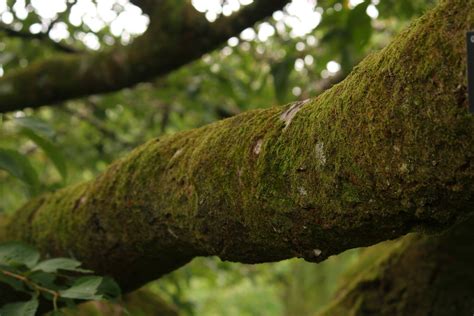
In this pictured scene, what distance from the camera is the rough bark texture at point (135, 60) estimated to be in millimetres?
3193

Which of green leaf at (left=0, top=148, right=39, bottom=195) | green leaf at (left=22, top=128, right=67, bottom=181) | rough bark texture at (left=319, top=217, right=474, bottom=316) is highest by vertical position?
green leaf at (left=22, top=128, right=67, bottom=181)

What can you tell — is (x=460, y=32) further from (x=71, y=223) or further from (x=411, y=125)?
(x=71, y=223)

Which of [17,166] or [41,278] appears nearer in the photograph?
[41,278]

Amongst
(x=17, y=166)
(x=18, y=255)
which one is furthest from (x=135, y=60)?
(x=18, y=255)

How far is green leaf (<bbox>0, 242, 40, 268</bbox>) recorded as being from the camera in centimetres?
185

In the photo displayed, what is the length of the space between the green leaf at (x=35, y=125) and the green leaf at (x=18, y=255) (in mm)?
395

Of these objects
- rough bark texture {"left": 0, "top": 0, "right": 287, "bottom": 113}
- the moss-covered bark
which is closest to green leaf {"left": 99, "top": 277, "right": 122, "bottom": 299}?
the moss-covered bark

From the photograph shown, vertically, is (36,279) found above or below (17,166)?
below

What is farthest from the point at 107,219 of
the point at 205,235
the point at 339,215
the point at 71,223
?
the point at 339,215

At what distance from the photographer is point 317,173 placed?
4.32 feet

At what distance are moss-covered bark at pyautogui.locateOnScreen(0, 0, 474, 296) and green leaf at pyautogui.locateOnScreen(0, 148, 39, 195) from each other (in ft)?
0.87

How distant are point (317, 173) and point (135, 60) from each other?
2.23 m

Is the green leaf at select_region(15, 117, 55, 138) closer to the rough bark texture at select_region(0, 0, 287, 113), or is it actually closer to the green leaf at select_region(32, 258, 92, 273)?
the green leaf at select_region(32, 258, 92, 273)

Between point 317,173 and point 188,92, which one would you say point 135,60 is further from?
point 317,173
